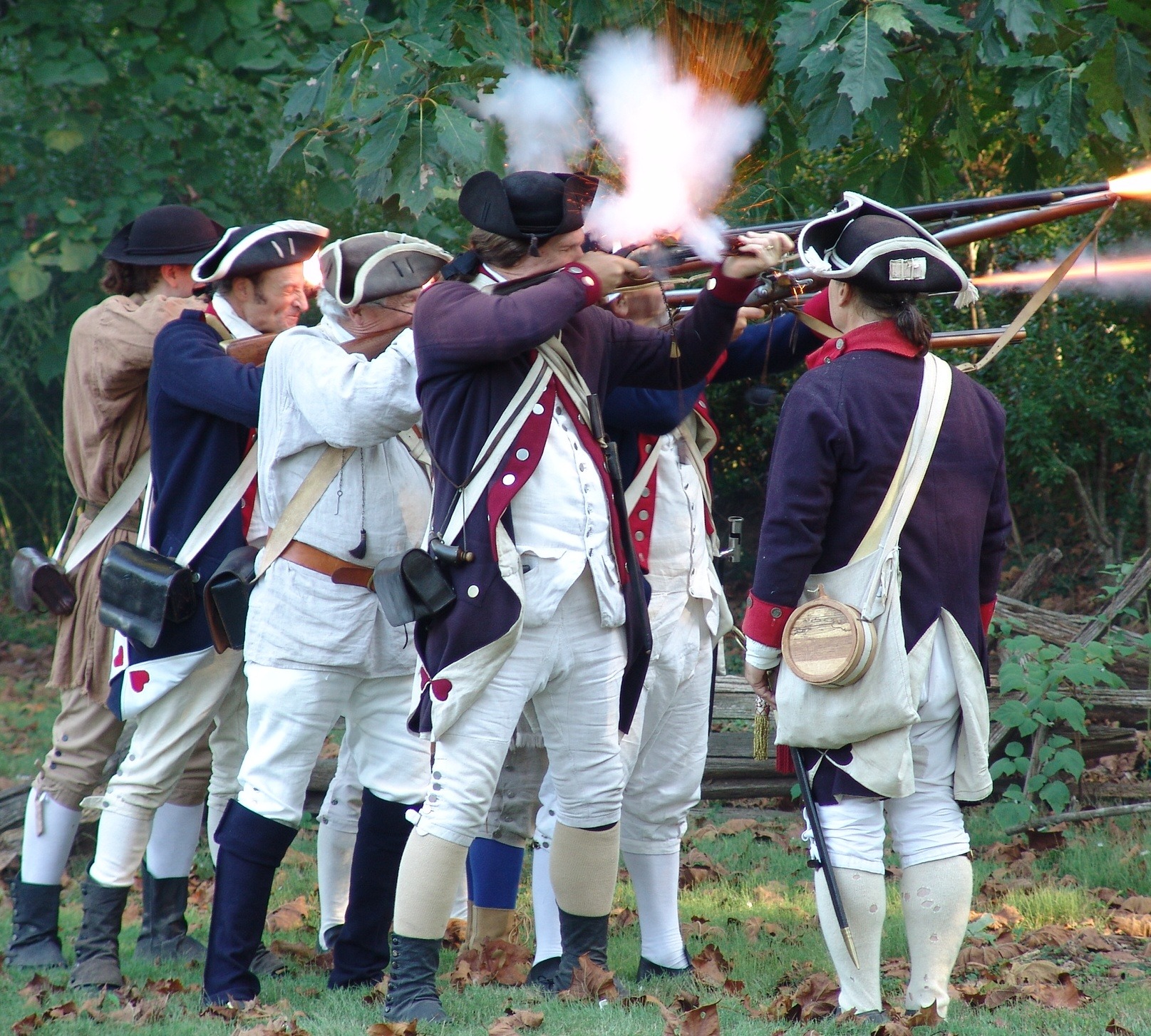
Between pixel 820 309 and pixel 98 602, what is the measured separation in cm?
275

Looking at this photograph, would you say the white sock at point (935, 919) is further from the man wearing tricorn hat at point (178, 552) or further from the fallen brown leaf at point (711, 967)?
the man wearing tricorn hat at point (178, 552)

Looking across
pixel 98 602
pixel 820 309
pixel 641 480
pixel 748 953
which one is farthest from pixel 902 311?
pixel 98 602

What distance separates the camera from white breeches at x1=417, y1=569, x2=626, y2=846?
11.8 feet

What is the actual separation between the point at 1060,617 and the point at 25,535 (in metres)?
9.64

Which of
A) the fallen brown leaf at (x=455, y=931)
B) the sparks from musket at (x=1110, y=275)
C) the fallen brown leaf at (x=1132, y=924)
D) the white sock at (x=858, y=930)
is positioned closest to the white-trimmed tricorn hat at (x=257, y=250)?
the fallen brown leaf at (x=455, y=931)

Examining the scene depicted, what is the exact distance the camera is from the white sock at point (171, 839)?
4.91 metres

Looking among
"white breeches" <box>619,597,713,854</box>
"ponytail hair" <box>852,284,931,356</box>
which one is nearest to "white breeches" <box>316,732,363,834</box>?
"white breeches" <box>619,597,713,854</box>

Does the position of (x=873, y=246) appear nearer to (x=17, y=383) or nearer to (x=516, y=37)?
(x=516, y=37)

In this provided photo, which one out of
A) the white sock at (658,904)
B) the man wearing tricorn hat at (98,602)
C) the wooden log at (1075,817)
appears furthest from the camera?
the wooden log at (1075,817)

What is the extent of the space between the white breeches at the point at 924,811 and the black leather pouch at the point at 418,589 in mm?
1189

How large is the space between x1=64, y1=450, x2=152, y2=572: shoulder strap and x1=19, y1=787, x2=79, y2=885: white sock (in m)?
0.86

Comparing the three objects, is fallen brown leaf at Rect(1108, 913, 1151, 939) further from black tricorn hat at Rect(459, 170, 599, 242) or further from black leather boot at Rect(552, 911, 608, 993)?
black tricorn hat at Rect(459, 170, 599, 242)

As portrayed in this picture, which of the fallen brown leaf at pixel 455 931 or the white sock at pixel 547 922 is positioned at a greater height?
the white sock at pixel 547 922

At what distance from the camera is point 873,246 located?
3615 millimetres
